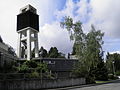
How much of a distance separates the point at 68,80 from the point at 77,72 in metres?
6.75

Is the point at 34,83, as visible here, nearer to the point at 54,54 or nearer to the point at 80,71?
the point at 80,71

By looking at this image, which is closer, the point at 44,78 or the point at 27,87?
the point at 27,87

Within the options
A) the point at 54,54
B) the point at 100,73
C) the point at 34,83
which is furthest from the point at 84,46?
the point at 54,54

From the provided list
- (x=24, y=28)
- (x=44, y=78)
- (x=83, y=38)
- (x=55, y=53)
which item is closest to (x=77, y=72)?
(x=83, y=38)

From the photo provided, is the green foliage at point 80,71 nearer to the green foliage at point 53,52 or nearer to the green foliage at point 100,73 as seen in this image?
the green foliage at point 100,73

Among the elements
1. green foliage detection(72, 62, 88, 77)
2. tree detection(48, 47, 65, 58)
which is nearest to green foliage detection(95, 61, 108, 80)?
green foliage detection(72, 62, 88, 77)

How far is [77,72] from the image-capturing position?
126 feet

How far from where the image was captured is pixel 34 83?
25203 mm

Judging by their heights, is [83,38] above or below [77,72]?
above

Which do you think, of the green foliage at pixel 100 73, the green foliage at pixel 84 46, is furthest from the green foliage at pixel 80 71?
the green foliage at pixel 100 73

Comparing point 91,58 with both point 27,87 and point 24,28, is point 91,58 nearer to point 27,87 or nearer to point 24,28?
point 27,87

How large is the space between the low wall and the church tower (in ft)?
83.6

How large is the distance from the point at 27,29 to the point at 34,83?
33509 millimetres

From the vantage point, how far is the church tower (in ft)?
185
